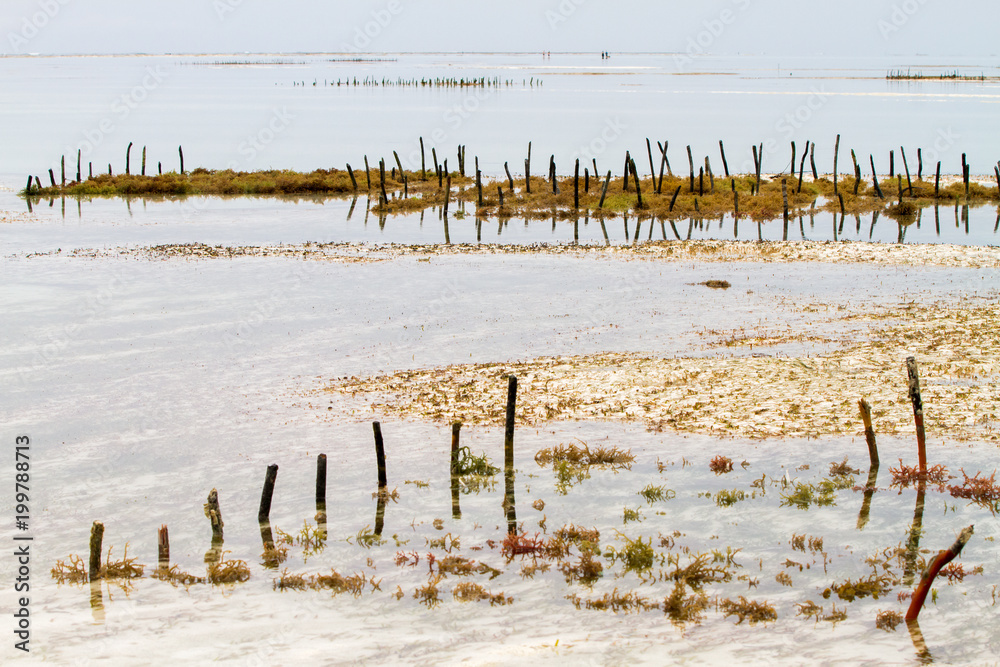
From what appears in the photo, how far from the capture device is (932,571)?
33.5 ft

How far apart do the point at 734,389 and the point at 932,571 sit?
855 centimetres

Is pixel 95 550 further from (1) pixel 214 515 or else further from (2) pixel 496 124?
(2) pixel 496 124

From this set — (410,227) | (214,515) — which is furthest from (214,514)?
(410,227)

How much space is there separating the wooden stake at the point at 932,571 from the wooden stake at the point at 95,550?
376 inches

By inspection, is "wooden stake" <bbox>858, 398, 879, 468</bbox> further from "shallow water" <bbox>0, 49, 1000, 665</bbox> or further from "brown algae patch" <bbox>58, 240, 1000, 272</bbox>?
"brown algae patch" <bbox>58, 240, 1000, 272</bbox>

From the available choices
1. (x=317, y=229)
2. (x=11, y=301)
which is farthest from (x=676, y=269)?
(x=11, y=301)

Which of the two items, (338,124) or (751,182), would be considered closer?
(751,182)

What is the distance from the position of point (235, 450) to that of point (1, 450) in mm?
4205

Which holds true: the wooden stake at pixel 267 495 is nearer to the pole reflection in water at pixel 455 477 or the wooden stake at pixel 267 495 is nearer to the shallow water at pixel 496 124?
the pole reflection in water at pixel 455 477

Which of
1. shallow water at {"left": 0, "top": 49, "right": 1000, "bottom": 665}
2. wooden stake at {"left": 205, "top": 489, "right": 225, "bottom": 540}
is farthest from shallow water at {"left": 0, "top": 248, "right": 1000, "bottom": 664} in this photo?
wooden stake at {"left": 205, "top": 489, "right": 225, "bottom": 540}

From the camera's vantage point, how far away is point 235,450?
16906 mm

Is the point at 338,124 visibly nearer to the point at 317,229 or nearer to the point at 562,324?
the point at 317,229

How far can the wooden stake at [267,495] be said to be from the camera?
1318cm

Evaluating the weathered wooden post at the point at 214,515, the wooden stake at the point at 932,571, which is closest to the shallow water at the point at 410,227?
the weathered wooden post at the point at 214,515
